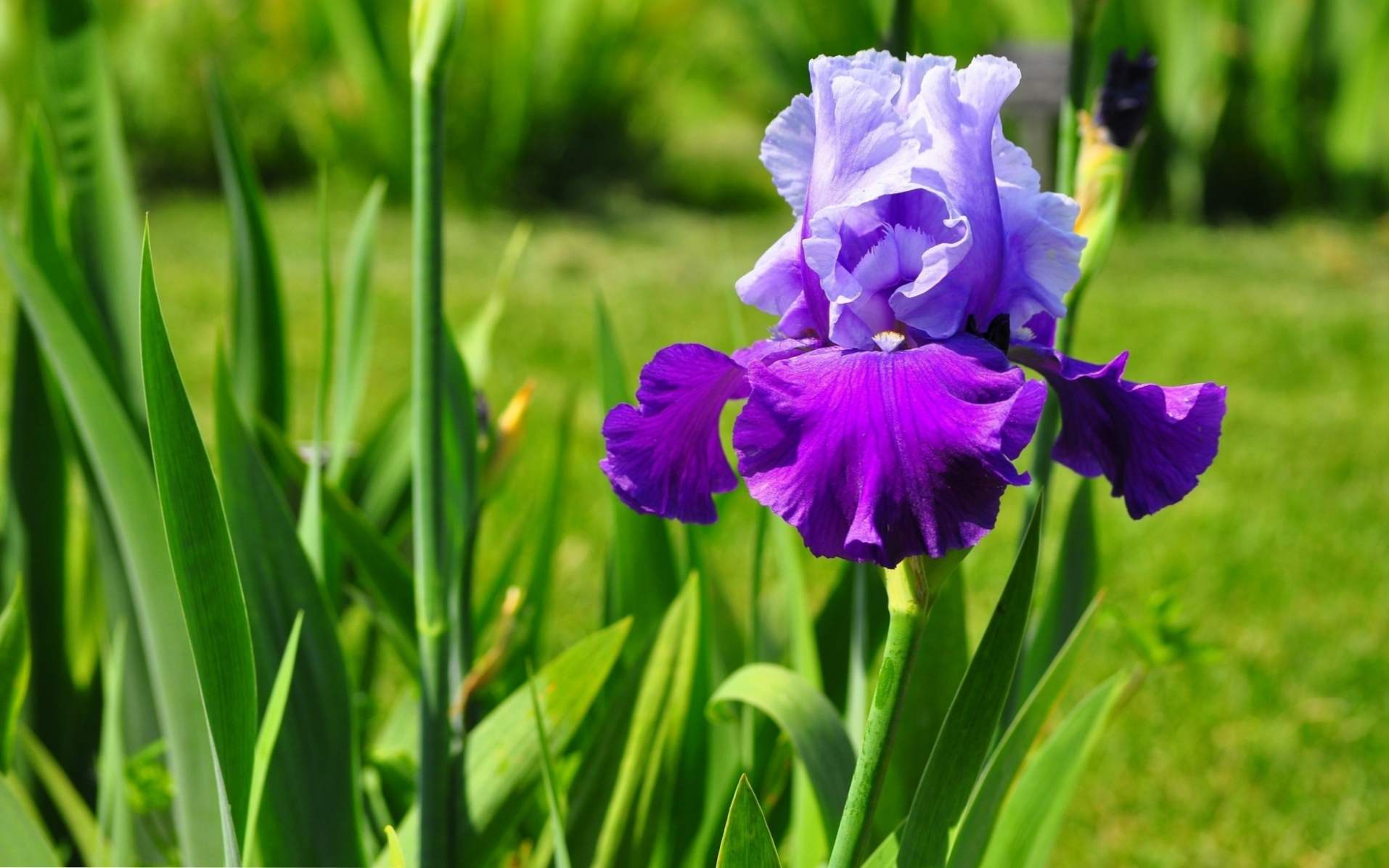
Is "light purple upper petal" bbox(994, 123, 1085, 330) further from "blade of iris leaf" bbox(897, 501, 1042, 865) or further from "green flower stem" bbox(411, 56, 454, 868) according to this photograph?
"green flower stem" bbox(411, 56, 454, 868)

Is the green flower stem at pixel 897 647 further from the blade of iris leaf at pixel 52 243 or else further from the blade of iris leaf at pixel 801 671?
the blade of iris leaf at pixel 52 243

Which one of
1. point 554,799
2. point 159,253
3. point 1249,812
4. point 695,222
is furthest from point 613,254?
point 554,799

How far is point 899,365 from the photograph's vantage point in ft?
1.92

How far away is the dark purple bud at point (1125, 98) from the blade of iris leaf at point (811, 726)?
1.46ft

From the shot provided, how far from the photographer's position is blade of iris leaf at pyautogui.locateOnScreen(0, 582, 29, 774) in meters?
0.82

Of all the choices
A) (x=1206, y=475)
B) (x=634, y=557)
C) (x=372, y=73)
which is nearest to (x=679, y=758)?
(x=634, y=557)

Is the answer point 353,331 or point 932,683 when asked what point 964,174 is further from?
point 353,331

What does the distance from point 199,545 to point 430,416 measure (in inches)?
7.1

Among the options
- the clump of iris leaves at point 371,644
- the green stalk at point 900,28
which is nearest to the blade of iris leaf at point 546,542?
the clump of iris leaves at point 371,644

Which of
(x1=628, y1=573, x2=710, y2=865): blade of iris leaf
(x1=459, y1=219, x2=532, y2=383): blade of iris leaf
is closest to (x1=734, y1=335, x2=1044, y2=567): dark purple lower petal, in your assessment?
(x1=628, y1=573, x2=710, y2=865): blade of iris leaf

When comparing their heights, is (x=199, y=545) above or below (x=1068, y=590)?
above

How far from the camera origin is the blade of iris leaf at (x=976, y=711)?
67 cm

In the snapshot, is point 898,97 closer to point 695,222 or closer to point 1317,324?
point 1317,324

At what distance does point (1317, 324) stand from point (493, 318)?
10.2 feet
